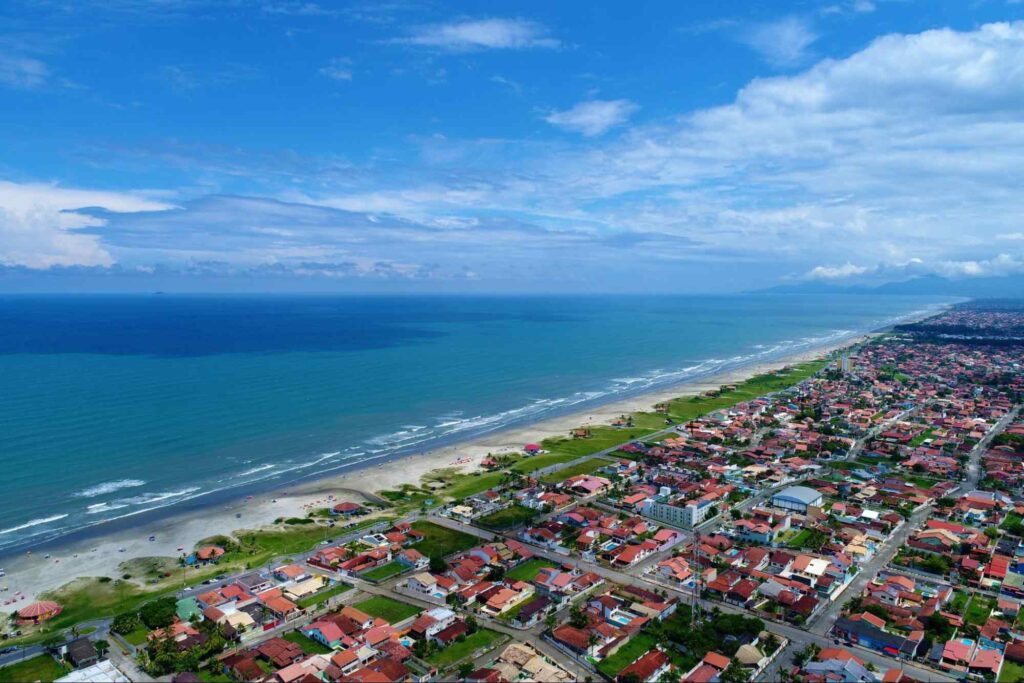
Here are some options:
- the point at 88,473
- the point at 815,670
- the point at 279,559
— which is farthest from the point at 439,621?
the point at 88,473

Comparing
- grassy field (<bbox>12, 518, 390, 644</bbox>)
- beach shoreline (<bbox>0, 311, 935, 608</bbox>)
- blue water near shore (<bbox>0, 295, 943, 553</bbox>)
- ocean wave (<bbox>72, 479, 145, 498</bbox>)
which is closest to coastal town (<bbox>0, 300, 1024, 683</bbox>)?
grassy field (<bbox>12, 518, 390, 644</bbox>)

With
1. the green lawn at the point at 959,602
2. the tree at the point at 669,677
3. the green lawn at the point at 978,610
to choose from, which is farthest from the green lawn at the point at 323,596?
the green lawn at the point at 978,610

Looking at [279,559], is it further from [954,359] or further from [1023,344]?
A: [1023,344]

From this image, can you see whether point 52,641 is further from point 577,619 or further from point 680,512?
point 680,512

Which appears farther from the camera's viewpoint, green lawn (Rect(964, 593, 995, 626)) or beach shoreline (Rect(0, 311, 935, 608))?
beach shoreline (Rect(0, 311, 935, 608))

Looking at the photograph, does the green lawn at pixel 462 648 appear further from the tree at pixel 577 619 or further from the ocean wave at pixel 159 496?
the ocean wave at pixel 159 496

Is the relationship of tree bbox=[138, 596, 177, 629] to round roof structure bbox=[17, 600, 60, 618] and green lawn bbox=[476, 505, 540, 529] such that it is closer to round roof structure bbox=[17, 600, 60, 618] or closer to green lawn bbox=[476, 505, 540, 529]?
round roof structure bbox=[17, 600, 60, 618]
